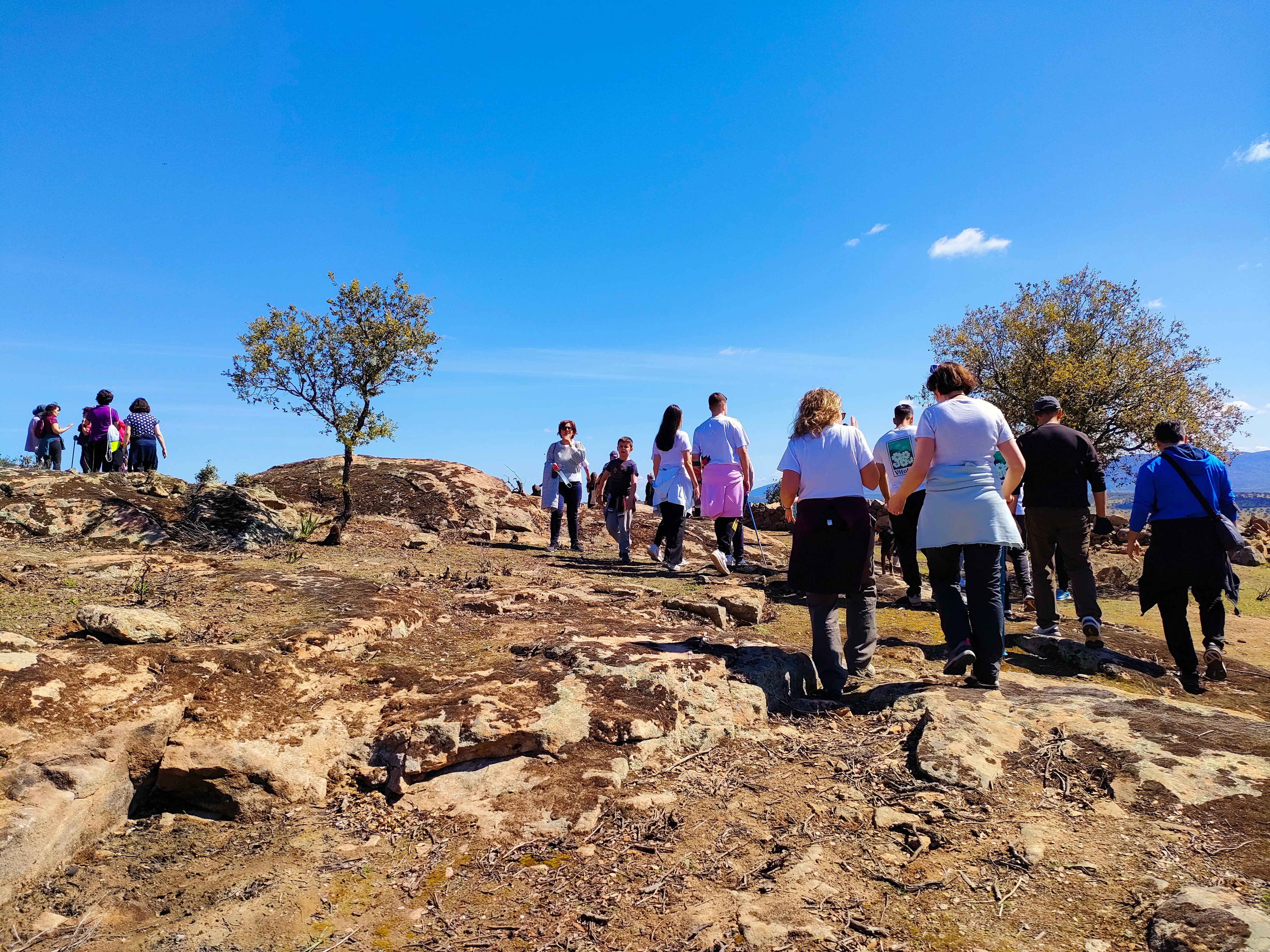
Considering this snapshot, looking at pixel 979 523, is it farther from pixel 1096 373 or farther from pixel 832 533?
pixel 1096 373

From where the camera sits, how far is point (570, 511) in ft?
36.2

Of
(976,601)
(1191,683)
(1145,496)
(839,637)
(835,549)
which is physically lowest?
(1191,683)

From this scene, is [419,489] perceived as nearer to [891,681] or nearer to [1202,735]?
[891,681]

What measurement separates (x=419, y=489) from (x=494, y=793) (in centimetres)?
1078

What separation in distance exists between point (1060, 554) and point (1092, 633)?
968 millimetres

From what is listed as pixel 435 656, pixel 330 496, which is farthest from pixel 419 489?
pixel 435 656

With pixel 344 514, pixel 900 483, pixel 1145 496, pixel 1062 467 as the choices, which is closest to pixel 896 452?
pixel 900 483

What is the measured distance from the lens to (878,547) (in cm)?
1423

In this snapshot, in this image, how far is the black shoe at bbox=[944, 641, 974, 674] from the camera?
444 cm

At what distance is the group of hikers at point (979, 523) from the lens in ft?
14.6

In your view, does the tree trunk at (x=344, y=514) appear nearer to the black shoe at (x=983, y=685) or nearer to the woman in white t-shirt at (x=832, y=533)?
the woman in white t-shirt at (x=832, y=533)

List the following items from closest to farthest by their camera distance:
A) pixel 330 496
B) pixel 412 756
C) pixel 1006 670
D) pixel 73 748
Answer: pixel 73 748, pixel 412 756, pixel 1006 670, pixel 330 496

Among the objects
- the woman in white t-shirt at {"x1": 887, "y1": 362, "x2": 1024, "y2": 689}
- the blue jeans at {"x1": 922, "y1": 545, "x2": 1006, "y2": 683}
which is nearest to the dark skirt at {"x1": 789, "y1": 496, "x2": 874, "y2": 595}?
the woman in white t-shirt at {"x1": 887, "y1": 362, "x2": 1024, "y2": 689}

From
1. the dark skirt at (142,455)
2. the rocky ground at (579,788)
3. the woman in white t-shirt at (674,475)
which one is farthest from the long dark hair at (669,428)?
the dark skirt at (142,455)
